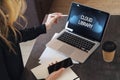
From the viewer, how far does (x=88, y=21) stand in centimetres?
147

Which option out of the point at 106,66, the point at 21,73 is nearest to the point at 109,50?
the point at 106,66

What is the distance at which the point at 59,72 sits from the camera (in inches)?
50.5

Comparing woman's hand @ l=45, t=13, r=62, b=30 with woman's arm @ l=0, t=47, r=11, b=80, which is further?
woman's hand @ l=45, t=13, r=62, b=30

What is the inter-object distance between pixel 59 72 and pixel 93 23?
372 mm

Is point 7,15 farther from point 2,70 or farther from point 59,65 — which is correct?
point 59,65

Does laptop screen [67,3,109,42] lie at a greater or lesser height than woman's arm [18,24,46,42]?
greater

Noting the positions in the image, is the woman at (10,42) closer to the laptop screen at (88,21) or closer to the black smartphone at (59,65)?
the black smartphone at (59,65)

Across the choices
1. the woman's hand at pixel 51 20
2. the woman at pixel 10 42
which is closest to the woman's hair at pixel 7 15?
the woman at pixel 10 42

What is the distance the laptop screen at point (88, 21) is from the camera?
143 centimetres

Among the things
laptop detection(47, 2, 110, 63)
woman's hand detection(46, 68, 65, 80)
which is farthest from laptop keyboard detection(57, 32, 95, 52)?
woman's hand detection(46, 68, 65, 80)

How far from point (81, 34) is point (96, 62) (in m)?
0.24

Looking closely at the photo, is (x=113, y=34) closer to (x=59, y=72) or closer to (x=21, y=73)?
(x=59, y=72)

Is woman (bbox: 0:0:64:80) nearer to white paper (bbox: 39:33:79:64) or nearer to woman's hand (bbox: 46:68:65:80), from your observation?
woman's hand (bbox: 46:68:65:80)

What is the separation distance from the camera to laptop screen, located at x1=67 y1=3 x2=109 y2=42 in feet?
4.69
